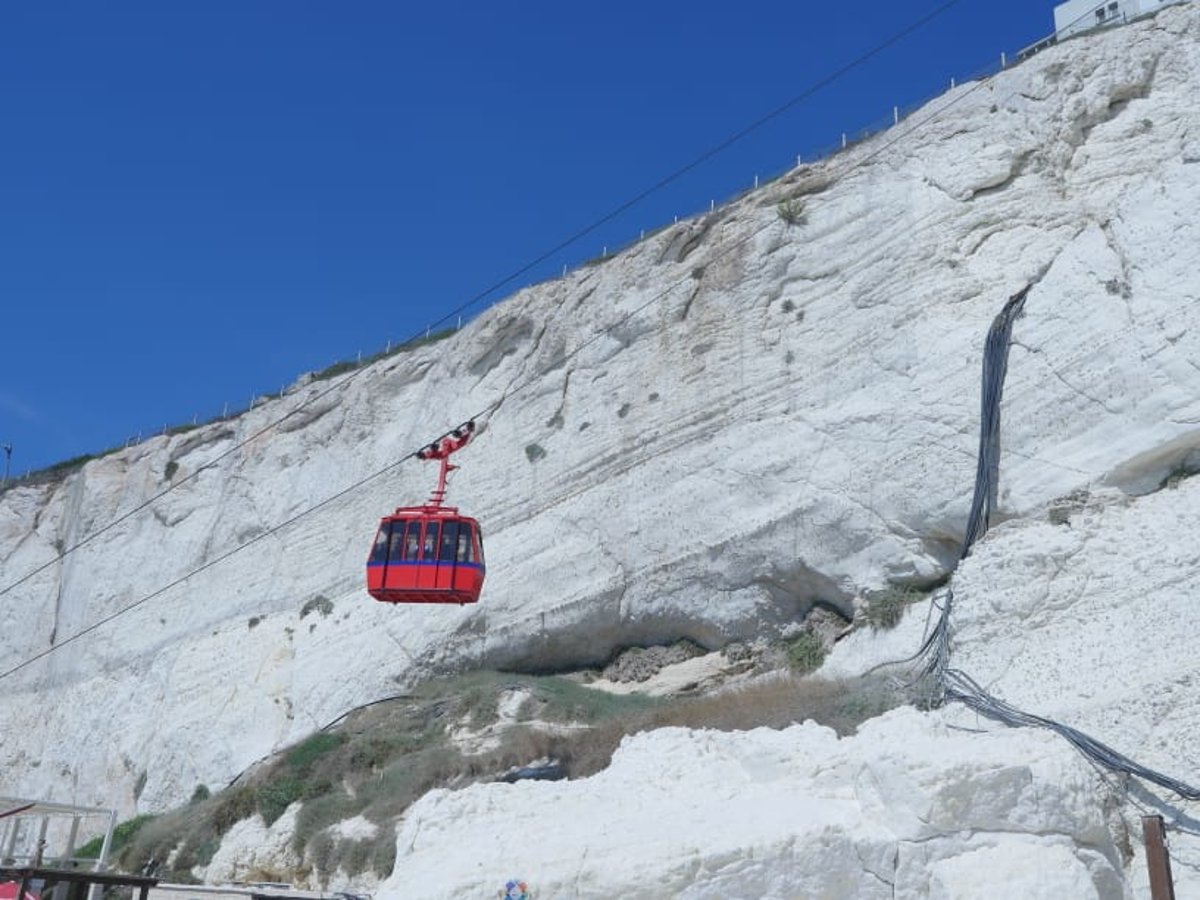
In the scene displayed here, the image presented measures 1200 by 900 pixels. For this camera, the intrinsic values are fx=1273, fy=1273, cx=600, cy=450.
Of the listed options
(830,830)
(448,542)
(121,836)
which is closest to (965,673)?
(830,830)

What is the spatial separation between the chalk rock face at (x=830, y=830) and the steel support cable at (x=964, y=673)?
554 millimetres

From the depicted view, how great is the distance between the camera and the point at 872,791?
11.5m

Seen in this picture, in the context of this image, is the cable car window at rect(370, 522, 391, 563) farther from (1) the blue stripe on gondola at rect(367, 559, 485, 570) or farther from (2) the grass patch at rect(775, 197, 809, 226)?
(2) the grass patch at rect(775, 197, 809, 226)

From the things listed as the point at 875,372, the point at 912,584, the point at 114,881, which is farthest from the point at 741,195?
the point at 114,881

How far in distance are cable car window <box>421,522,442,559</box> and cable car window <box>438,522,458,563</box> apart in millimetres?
120

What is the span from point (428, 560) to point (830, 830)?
9.84 metres

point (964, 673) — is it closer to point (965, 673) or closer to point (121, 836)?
point (965, 673)

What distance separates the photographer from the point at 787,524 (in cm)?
2120

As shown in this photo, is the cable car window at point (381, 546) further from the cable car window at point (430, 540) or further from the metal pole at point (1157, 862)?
the metal pole at point (1157, 862)

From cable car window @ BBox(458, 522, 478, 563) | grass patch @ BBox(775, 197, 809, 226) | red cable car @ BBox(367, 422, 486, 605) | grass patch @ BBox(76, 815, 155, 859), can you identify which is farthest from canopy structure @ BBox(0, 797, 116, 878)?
grass patch @ BBox(775, 197, 809, 226)

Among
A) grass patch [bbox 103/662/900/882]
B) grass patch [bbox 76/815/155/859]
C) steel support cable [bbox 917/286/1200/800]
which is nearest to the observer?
steel support cable [bbox 917/286/1200/800]

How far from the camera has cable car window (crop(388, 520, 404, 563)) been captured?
1980 centimetres

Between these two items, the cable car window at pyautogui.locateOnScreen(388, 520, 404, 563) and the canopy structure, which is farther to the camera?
the cable car window at pyautogui.locateOnScreen(388, 520, 404, 563)

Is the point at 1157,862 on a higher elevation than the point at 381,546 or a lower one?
lower
